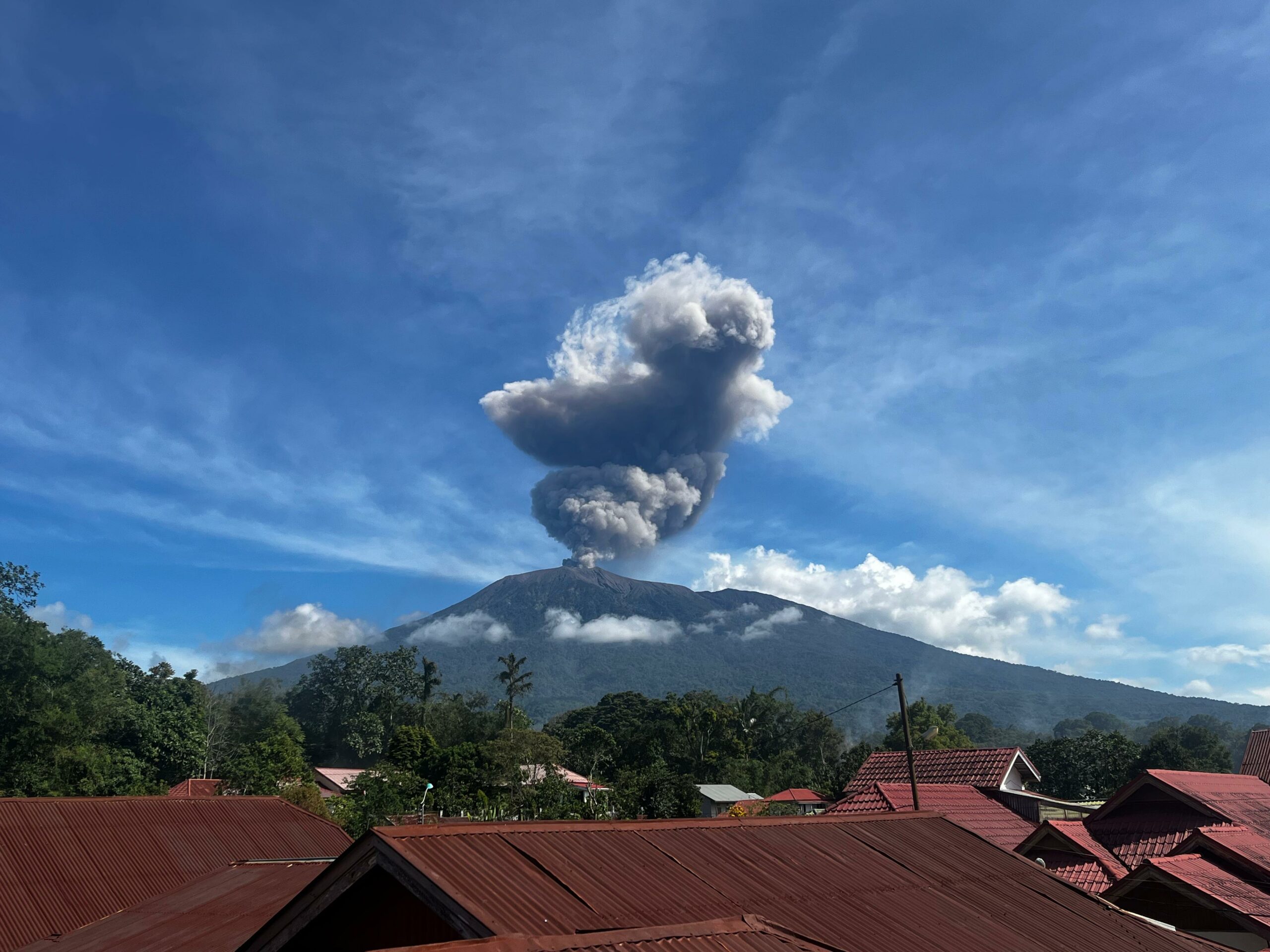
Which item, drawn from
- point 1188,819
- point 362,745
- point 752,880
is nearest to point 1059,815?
point 1188,819

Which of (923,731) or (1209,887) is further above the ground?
(923,731)

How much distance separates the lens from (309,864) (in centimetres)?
1623

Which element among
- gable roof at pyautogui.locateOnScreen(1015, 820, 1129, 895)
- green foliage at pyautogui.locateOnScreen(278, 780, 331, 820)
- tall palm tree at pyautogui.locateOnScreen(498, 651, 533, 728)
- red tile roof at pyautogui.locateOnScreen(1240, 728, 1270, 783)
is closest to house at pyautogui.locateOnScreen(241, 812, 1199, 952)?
gable roof at pyautogui.locateOnScreen(1015, 820, 1129, 895)

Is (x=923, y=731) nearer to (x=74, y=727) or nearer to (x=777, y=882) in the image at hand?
(x=74, y=727)

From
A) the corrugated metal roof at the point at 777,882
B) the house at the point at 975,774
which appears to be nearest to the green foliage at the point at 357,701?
the house at the point at 975,774

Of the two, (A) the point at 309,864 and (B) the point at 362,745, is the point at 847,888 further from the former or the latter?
(B) the point at 362,745

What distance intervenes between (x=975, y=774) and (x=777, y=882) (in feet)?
78.4

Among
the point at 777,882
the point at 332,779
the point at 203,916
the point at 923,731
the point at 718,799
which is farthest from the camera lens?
the point at 923,731

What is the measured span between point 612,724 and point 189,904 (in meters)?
92.1

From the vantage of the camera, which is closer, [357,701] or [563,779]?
[563,779]

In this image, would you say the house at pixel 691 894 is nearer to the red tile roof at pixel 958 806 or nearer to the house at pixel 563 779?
the red tile roof at pixel 958 806

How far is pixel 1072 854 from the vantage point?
70.0 ft

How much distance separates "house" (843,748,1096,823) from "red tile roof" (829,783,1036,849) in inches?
28.6

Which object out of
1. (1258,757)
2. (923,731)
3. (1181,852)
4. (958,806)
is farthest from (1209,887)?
(923,731)
